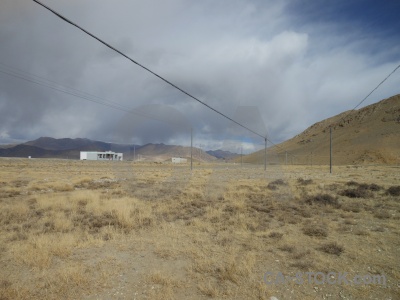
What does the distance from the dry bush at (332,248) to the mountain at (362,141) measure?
8680 cm

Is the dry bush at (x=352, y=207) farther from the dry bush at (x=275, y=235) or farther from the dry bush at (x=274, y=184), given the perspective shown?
the dry bush at (x=274, y=184)

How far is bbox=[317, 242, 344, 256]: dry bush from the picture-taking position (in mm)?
6987

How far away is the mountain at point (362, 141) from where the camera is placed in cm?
9966

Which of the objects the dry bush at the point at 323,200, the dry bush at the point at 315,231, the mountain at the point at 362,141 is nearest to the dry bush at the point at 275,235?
the dry bush at the point at 315,231

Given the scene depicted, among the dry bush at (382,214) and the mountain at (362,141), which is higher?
the mountain at (362,141)

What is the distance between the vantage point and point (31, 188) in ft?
68.1

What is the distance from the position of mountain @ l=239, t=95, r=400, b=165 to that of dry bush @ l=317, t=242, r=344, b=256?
86796 millimetres

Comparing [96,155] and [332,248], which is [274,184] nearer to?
[332,248]

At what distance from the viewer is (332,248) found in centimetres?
716

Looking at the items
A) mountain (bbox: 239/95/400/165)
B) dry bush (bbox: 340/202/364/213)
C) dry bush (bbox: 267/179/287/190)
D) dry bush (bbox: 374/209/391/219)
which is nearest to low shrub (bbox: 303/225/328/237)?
dry bush (bbox: 374/209/391/219)

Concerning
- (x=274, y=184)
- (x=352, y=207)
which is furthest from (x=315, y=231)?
(x=274, y=184)

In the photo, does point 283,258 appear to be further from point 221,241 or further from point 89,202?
point 89,202

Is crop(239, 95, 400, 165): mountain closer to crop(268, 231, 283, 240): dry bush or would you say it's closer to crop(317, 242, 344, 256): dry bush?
crop(268, 231, 283, 240): dry bush

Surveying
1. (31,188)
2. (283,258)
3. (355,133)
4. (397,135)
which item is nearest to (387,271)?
(283,258)
